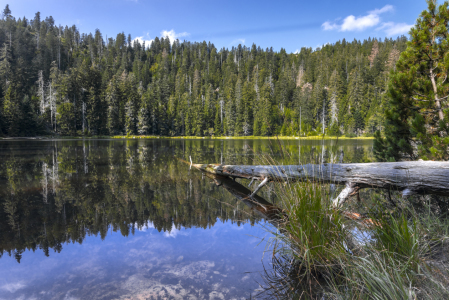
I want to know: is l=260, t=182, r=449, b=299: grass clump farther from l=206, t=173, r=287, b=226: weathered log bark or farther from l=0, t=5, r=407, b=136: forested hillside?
l=0, t=5, r=407, b=136: forested hillside

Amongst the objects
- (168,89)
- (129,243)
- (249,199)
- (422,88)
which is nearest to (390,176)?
(249,199)

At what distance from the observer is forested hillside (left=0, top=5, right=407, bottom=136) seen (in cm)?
5575

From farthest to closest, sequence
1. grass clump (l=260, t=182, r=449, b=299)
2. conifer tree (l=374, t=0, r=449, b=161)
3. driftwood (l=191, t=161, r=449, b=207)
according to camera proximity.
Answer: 1. conifer tree (l=374, t=0, r=449, b=161)
2. driftwood (l=191, t=161, r=449, b=207)
3. grass clump (l=260, t=182, r=449, b=299)

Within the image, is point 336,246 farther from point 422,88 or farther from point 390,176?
point 422,88

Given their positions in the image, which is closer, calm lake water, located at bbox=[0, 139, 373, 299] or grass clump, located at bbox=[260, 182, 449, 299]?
grass clump, located at bbox=[260, 182, 449, 299]

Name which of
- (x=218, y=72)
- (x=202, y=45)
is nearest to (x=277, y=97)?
(x=218, y=72)

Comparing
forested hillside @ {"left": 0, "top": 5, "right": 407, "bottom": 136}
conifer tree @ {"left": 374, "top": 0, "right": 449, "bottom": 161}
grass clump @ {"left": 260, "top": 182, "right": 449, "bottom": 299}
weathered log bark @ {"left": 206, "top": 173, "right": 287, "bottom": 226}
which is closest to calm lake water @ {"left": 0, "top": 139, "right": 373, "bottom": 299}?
weathered log bark @ {"left": 206, "top": 173, "right": 287, "bottom": 226}

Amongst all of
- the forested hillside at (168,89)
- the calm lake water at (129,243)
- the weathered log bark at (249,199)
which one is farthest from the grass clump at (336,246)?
the forested hillside at (168,89)

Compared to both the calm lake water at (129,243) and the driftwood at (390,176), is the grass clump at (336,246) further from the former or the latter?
the calm lake water at (129,243)

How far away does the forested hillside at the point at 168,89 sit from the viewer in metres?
55.8

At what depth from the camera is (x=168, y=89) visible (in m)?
85.0

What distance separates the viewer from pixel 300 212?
2797mm

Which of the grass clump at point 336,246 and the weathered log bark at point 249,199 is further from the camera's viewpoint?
the weathered log bark at point 249,199

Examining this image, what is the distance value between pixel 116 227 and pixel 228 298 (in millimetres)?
2864
